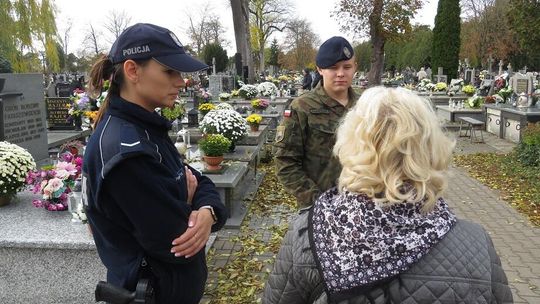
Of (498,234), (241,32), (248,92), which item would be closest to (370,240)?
(498,234)

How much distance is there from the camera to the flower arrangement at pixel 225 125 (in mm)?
7367

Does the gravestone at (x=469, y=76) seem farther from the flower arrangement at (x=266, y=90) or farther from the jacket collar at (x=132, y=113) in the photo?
the jacket collar at (x=132, y=113)

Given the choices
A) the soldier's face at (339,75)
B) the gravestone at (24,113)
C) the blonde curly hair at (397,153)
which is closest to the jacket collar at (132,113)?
the blonde curly hair at (397,153)

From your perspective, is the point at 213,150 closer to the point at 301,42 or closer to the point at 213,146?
the point at 213,146

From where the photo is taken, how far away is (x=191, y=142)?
8.67 metres

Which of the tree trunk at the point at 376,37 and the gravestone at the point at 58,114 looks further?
the tree trunk at the point at 376,37

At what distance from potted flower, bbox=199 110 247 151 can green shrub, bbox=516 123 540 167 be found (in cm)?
550

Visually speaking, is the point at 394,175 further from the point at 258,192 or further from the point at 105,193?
the point at 258,192

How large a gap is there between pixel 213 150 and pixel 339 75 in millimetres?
3369

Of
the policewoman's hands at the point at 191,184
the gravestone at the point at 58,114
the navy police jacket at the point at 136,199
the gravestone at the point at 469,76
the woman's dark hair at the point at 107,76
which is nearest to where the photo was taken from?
the navy police jacket at the point at 136,199

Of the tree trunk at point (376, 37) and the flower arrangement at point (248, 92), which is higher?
the tree trunk at point (376, 37)

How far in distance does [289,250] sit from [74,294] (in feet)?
8.52

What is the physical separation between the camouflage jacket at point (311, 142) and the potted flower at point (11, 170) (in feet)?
8.71

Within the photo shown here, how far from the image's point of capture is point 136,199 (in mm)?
1655
